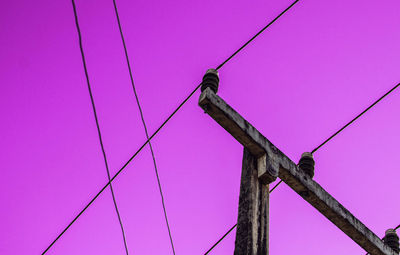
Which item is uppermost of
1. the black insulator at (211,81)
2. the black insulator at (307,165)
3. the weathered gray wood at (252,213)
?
the black insulator at (211,81)

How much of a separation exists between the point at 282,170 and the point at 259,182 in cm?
30

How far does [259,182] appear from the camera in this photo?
3924mm

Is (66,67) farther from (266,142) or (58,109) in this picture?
(266,142)

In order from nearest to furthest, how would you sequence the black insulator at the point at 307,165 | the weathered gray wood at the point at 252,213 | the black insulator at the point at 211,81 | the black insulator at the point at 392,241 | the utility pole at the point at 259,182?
the weathered gray wood at the point at 252,213 < the utility pole at the point at 259,182 < the black insulator at the point at 211,81 < the black insulator at the point at 307,165 < the black insulator at the point at 392,241

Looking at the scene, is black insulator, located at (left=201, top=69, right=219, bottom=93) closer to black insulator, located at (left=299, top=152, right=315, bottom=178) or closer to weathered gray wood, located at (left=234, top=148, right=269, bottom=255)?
weathered gray wood, located at (left=234, top=148, right=269, bottom=255)

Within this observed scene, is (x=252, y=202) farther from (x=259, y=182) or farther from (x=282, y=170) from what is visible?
(x=282, y=170)

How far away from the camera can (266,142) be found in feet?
13.5

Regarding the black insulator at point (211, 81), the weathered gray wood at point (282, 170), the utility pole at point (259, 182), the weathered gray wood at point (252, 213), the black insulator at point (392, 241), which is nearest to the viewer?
the weathered gray wood at point (252, 213)

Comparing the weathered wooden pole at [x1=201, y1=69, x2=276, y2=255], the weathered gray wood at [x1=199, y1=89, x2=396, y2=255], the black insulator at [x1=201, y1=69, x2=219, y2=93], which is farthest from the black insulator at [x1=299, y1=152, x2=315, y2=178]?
the black insulator at [x1=201, y1=69, x2=219, y2=93]

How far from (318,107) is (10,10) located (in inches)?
159

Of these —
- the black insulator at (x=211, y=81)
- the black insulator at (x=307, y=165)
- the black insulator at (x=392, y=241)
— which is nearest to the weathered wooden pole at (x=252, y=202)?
the black insulator at (x=211, y=81)

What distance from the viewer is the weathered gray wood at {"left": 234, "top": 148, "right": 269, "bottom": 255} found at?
11.3 ft

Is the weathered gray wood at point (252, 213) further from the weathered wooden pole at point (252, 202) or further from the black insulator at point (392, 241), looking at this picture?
the black insulator at point (392, 241)

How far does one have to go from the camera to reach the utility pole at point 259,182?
11.7 ft
